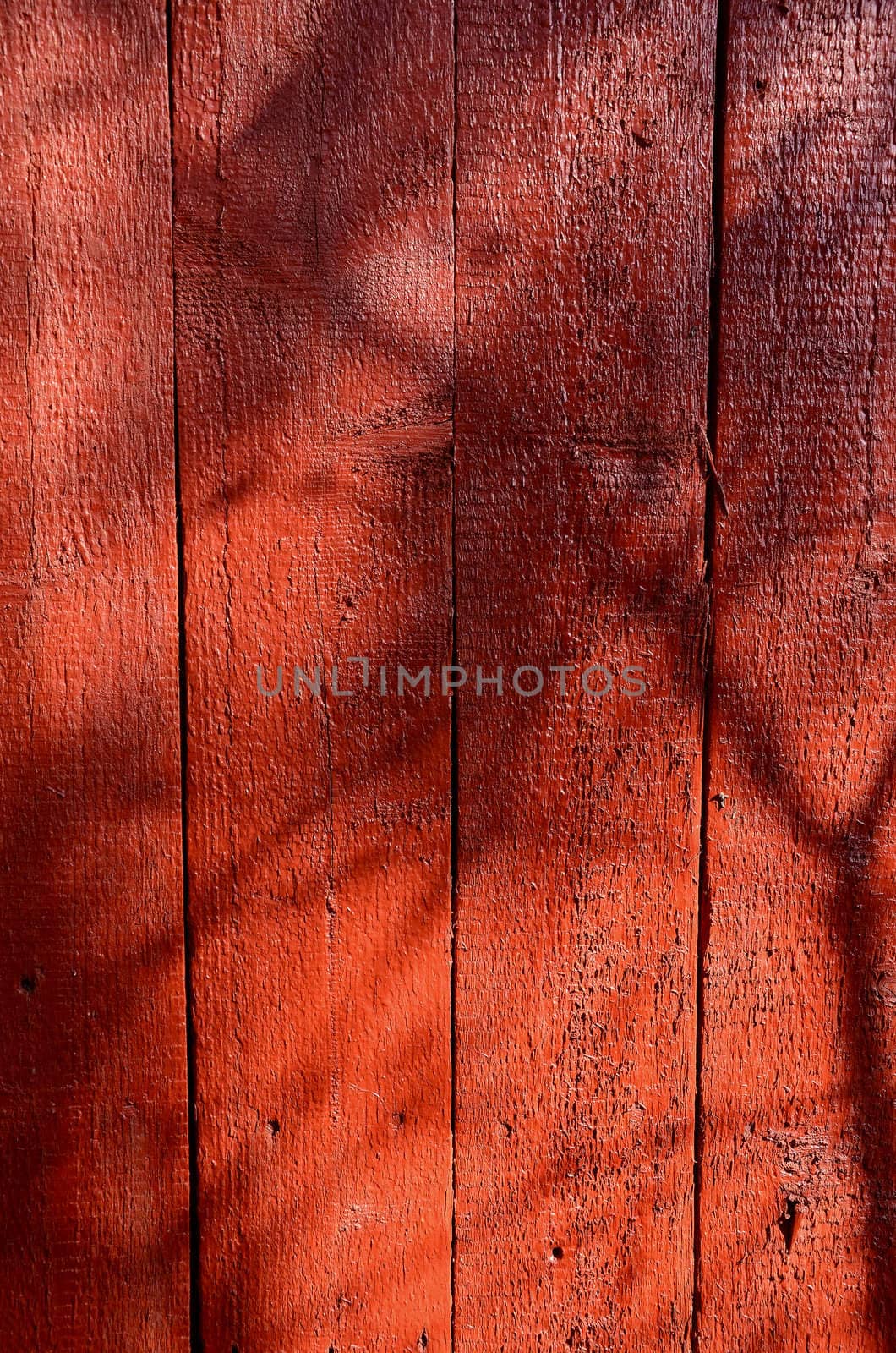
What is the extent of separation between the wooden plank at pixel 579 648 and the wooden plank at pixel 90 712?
0.94ft

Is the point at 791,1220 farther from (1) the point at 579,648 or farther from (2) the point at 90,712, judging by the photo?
(2) the point at 90,712

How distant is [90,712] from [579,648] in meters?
0.47

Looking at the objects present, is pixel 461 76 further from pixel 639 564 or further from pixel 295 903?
pixel 295 903

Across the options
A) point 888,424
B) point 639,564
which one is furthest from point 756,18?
point 639,564

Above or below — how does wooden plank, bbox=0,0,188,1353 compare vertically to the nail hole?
above

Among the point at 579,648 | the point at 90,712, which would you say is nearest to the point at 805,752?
the point at 579,648

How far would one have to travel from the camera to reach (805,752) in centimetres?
86

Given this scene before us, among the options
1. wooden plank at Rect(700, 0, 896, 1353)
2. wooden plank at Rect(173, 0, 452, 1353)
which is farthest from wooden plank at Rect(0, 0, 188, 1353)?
wooden plank at Rect(700, 0, 896, 1353)

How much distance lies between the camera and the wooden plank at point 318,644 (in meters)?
0.79

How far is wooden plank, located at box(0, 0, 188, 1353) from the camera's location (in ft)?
2.56

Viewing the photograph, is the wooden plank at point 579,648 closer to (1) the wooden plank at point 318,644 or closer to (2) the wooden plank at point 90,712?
(1) the wooden plank at point 318,644

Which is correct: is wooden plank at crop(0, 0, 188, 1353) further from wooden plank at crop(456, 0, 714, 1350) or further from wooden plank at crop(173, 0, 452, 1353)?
wooden plank at crop(456, 0, 714, 1350)

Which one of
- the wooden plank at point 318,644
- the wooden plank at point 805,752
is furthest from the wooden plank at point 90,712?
the wooden plank at point 805,752

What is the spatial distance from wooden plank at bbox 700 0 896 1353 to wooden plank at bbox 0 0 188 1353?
1.76 ft
